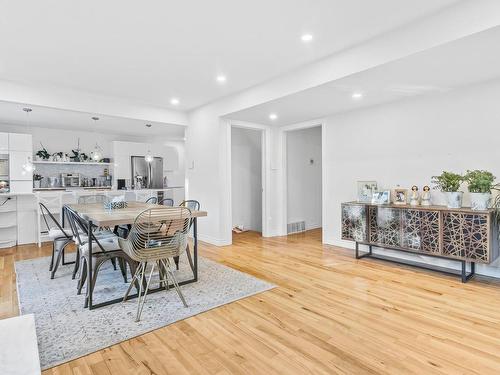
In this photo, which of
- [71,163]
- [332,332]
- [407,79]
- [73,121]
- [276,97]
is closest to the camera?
[332,332]

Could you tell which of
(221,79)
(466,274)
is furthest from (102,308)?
(466,274)

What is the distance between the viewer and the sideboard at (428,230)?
10.1ft

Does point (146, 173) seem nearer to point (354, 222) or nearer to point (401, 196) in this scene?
point (354, 222)

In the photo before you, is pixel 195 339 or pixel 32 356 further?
pixel 195 339

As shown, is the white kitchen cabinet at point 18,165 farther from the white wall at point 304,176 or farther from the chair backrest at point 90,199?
the white wall at point 304,176

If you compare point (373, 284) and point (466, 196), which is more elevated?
point (466, 196)

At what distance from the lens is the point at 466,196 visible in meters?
3.54

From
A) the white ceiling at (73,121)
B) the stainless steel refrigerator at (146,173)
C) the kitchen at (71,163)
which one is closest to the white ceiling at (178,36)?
the white ceiling at (73,121)

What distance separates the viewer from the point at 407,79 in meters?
3.29

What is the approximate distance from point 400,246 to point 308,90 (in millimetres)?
2266

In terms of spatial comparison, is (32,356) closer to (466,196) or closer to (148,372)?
(148,372)

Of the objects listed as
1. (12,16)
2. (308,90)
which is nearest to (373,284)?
(308,90)

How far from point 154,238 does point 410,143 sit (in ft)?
11.6

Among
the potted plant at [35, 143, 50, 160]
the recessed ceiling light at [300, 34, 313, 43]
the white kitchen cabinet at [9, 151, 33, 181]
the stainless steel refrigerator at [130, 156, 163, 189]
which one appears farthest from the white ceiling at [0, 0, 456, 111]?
the stainless steel refrigerator at [130, 156, 163, 189]
